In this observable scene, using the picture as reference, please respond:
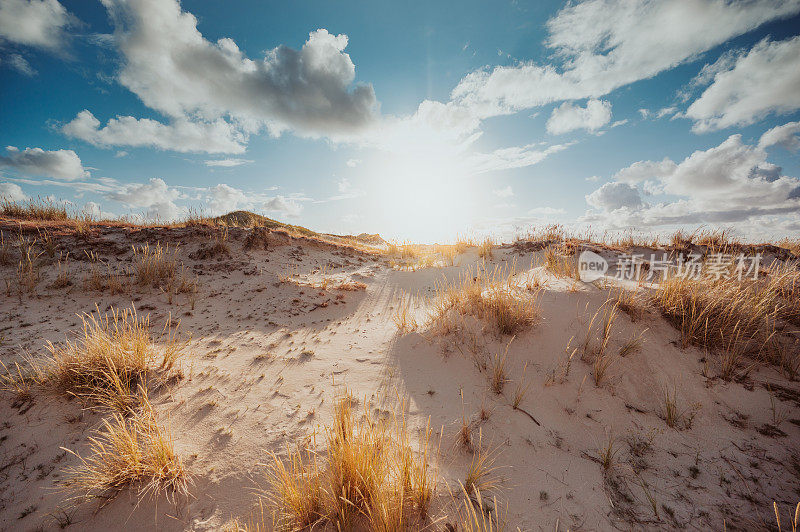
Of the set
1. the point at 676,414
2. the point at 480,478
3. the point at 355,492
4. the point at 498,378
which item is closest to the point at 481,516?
the point at 480,478

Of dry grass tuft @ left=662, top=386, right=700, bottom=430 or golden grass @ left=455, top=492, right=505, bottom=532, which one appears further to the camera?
dry grass tuft @ left=662, top=386, right=700, bottom=430

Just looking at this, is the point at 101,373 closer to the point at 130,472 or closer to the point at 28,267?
the point at 130,472

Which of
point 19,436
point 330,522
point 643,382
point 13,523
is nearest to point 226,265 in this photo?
point 19,436

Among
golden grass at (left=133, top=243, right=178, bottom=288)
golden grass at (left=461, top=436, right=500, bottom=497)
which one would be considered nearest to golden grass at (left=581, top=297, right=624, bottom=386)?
golden grass at (left=461, top=436, right=500, bottom=497)

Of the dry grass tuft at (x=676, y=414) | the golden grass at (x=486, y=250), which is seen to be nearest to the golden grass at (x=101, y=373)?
the dry grass tuft at (x=676, y=414)

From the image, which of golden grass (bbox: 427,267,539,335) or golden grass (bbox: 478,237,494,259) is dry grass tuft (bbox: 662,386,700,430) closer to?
golden grass (bbox: 427,267,539,335)

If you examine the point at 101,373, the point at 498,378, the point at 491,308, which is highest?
the point at 491,308

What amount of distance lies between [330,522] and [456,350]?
266cm

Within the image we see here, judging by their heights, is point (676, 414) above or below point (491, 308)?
below

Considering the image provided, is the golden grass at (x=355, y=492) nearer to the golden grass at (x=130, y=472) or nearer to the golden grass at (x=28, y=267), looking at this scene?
the golden grass at (x=130, y=472)

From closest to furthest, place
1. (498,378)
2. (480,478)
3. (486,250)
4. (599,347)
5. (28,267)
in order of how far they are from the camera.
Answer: (480,478), (498,378), (599,347), (28,267), (486,250)

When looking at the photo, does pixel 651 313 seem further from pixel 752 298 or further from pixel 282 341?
pixel 282 341

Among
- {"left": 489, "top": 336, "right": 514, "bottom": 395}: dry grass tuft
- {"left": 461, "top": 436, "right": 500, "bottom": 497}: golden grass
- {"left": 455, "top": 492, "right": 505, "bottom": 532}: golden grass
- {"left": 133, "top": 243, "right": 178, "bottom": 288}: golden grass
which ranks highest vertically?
{"left": 133, "top": 243, "right": 178, "bottom": 288}: golden grass

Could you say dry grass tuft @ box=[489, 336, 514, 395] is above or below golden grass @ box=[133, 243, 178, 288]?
below
